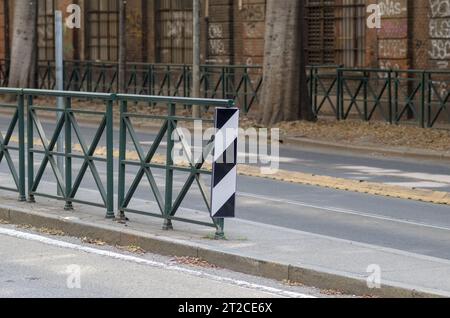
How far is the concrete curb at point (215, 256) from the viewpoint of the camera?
363 inches

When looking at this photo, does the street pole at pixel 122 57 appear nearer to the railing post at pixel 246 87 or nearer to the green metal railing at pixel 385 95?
the railing post at pixel 246 87

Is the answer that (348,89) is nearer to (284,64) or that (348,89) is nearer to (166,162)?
(284,64)

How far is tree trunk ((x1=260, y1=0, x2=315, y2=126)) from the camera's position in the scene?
25.7 m

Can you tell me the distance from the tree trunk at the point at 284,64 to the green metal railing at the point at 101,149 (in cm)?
1214

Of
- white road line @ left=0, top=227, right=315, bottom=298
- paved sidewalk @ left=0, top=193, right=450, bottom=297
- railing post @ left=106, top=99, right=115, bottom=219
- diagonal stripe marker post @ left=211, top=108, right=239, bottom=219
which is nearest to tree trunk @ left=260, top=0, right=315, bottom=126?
paved sidewalk @ left=0, top=193, right=450, bottom=297

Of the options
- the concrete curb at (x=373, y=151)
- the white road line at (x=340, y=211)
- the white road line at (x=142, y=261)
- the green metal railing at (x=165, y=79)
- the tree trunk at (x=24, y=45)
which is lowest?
the white road line at (x=142, y=261)

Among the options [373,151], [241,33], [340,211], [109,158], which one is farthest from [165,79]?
[109,158]

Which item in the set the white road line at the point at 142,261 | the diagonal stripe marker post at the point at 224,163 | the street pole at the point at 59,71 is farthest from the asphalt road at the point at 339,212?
the white road line at the point at 142,261

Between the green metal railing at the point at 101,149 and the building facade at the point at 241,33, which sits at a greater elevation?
the building facade at the point at 241,33

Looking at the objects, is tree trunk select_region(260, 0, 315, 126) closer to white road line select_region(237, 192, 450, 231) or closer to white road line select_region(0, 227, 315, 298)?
white road line select_region(237, 192, 450, 231)

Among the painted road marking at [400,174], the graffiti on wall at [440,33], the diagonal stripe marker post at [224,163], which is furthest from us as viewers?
the graffiti on wall at [440,33]

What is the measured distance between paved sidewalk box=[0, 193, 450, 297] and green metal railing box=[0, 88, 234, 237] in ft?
0.71

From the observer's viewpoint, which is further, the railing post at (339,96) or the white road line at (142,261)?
the railing post at (339,96)

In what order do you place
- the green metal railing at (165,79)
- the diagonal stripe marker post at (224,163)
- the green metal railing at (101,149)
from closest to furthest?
1. the diagonal stripe marker post at (224,163)
2. the green metal railing at (101,149)
3. the green metal railing at (165,79)
